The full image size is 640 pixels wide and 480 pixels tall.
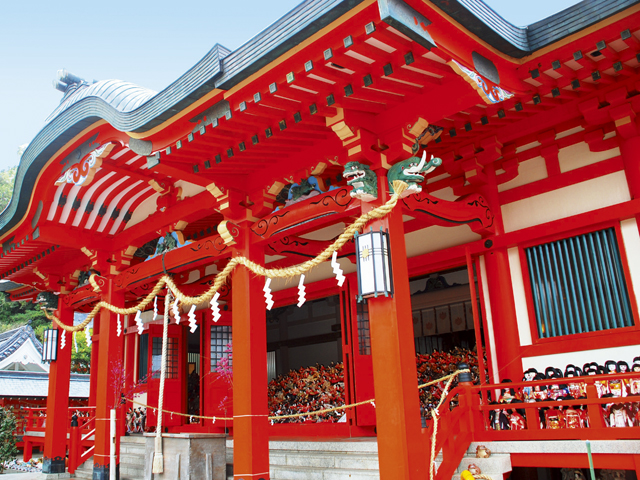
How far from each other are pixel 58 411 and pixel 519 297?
813 centimetres

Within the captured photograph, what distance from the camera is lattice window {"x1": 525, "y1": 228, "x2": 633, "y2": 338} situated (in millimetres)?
5289

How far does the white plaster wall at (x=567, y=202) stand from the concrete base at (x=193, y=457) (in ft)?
14.2

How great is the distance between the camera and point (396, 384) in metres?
4.36

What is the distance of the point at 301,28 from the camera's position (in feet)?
12.7

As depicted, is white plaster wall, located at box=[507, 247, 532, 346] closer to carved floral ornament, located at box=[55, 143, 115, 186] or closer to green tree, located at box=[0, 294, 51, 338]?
carved floral ornament, located at box=[55, 143, 115, 186]

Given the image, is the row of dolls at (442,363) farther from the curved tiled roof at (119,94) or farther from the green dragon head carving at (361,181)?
the curved tiled roof at (119,94)

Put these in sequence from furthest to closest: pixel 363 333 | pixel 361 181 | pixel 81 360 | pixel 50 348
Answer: pixel 81 360 → pixel 50 348 → pixel 363 333 → pixel 361 181

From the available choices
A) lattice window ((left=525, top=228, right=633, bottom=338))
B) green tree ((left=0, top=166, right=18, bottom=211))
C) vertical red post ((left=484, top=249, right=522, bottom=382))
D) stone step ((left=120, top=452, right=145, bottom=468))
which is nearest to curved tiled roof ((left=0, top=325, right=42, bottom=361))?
stone step ((left=120, top=452, right=145, bottom=468))

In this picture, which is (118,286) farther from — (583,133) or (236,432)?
(583,133)

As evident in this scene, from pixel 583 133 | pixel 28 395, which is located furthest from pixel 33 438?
pixel 583 133

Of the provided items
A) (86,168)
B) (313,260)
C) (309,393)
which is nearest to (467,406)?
(313,260)

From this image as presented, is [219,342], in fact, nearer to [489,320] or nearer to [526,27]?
[489,320]

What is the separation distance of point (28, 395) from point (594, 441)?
18.6 metres

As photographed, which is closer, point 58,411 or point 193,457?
point 193,457
